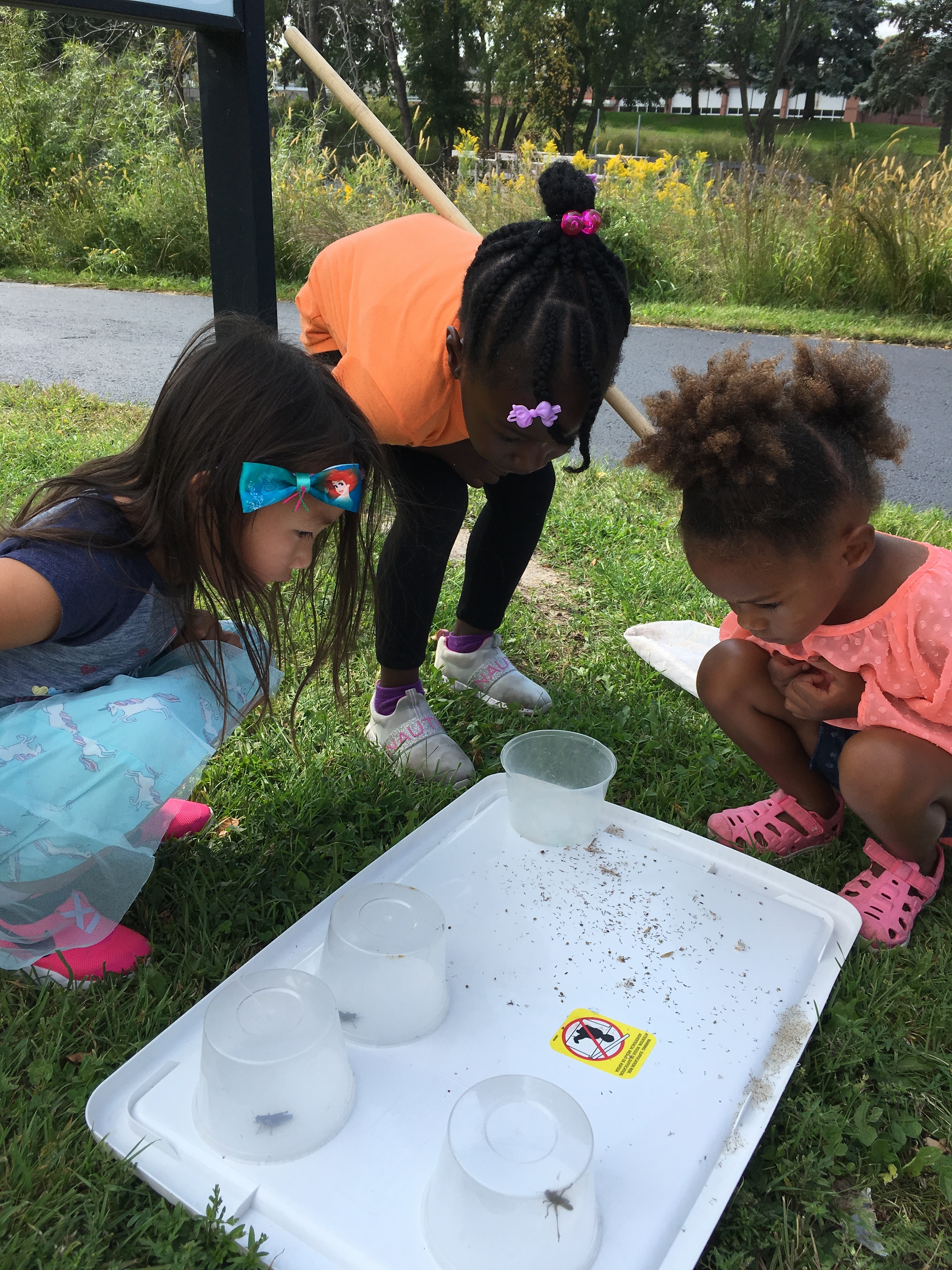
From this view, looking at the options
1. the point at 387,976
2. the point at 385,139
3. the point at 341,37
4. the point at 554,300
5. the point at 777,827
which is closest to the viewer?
the point at 387,976

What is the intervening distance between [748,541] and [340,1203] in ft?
2.98

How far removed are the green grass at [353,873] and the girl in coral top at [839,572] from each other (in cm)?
21

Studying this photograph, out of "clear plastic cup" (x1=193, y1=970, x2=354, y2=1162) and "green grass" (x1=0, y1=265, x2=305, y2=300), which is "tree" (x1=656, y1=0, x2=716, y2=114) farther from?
"clear plastic cup" (x1=193, y1=970, x2=354, y2=1162)

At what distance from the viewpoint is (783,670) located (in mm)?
1513

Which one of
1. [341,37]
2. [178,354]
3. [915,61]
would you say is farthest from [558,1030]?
[915,61]

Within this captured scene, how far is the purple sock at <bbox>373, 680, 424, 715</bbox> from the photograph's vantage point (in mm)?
1840

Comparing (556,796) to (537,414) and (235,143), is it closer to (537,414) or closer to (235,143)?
(537,414)

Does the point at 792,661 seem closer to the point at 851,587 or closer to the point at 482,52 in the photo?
the point at 851,587

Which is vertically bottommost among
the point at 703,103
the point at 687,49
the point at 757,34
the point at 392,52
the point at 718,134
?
the point at 718,134

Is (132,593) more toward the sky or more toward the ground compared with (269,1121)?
more toward the sky

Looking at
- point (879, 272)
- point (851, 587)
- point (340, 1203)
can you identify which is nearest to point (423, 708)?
point (851, 587)

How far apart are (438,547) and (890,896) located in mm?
933

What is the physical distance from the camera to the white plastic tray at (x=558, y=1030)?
949 mm

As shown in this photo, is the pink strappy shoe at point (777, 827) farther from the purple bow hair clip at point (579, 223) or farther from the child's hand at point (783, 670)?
the purple bow hair clip at point (579, 223)
